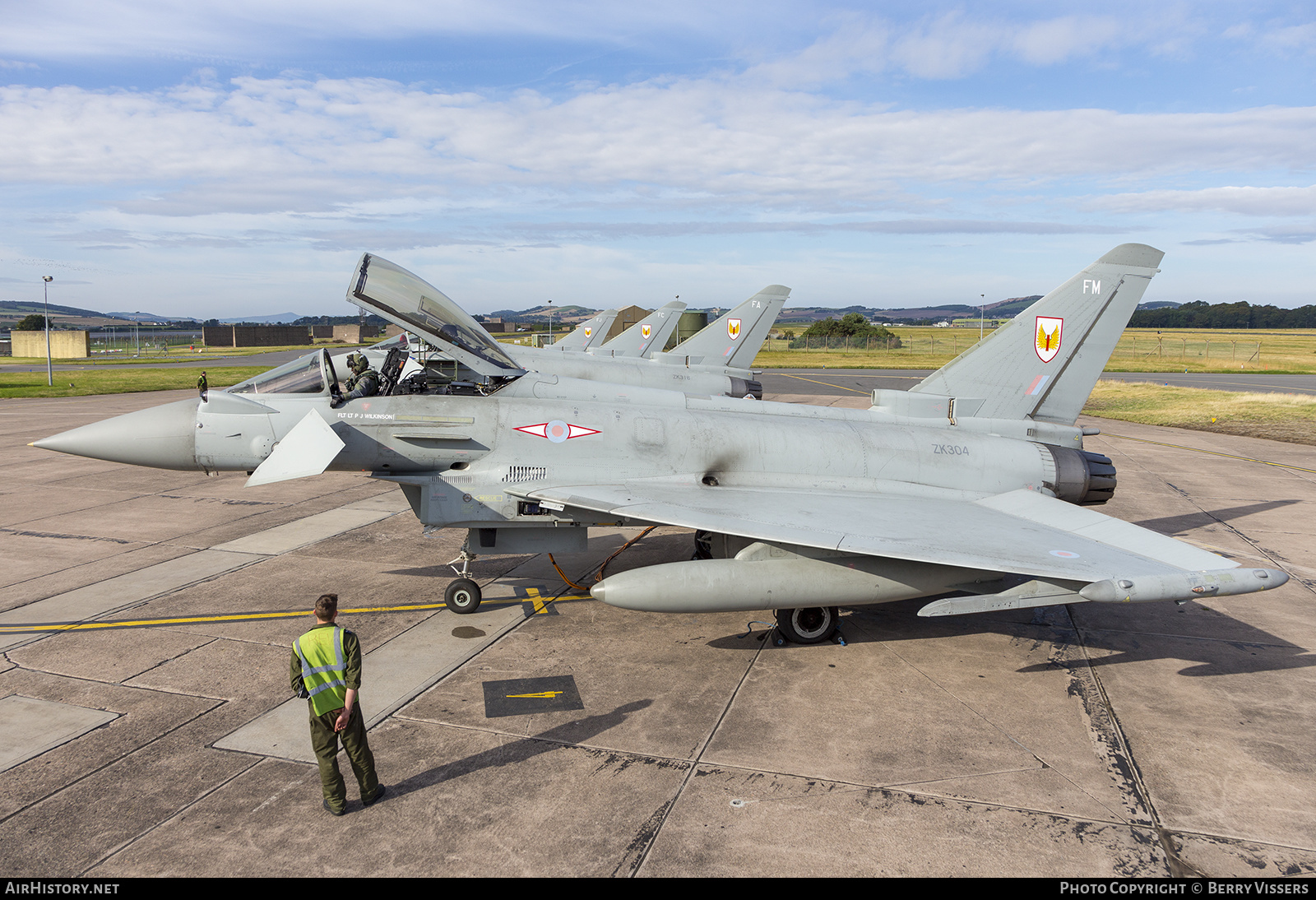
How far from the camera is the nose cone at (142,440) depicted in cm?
830

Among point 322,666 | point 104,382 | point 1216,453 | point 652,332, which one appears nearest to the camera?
point 322,666

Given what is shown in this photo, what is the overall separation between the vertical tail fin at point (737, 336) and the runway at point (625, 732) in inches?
465

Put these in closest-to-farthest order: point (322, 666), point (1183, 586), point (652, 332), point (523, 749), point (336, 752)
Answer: point (322, 666)
point (336, 752)
point (523, 749)
point (1183, 586)
point (652, 332)

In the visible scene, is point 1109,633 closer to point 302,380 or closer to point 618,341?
point 302,380

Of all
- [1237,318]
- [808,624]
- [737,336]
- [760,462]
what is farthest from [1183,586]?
[1237,318]

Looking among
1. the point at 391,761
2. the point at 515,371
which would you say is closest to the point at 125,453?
the point at 515,371

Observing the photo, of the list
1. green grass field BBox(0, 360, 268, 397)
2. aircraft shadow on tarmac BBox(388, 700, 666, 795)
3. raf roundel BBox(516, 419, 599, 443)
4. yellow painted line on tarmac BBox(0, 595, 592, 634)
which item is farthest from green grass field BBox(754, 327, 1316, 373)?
aircraft shadow on tarmac BBox(388, 700, 666, 795)

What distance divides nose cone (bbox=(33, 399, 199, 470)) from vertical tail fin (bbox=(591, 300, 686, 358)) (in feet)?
54.9

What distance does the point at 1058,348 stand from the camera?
9961 millimetres

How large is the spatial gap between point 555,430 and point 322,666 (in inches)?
174

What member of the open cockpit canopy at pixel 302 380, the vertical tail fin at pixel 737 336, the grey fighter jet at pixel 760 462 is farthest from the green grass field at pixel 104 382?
the grey fighter jet at pixel 760 462

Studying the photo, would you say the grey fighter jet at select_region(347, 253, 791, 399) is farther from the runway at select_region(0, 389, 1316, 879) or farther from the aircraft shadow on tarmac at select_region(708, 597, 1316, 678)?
the aircraft shadow on tarmac at select_region(708, 597, 1316, 678)
